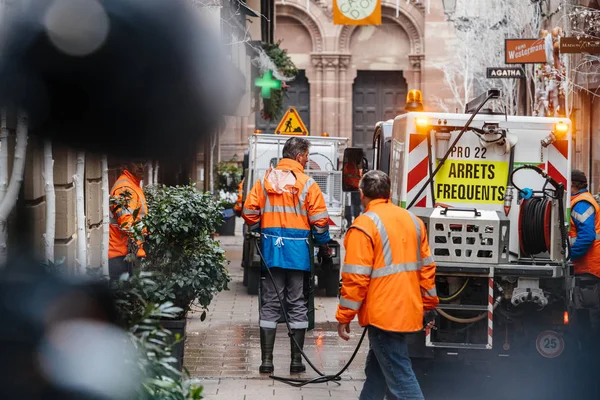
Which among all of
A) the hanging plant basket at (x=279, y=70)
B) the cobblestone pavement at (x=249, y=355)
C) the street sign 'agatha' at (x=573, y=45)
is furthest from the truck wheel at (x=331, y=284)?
the hanging plant basket at (x=279, y=70)

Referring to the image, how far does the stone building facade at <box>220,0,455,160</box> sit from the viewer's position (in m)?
40.0

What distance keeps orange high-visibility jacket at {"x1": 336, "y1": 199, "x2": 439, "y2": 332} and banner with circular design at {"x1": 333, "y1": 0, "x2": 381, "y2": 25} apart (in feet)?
51.2

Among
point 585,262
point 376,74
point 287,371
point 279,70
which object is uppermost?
point 376,74

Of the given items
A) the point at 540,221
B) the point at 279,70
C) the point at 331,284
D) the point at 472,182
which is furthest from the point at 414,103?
the point at 279,70

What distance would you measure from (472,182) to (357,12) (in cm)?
1331

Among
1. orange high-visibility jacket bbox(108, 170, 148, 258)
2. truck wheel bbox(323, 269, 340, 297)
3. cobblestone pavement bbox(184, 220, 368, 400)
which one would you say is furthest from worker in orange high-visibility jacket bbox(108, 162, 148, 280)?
truck wheel bbox(323, 269, 340, 297)

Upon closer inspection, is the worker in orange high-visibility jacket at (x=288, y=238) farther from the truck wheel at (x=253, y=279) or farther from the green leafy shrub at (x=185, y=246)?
the truck wheel at (x=253, y=279)

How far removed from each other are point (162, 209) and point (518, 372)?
3568mm

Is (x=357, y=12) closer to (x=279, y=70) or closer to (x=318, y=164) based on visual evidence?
(x=279, y=70)

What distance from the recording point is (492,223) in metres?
8.10

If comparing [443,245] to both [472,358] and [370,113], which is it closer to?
[472,358]

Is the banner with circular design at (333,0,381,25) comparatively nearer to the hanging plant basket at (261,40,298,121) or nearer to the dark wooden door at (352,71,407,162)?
the hanging plant basket at (261,40,298,121)

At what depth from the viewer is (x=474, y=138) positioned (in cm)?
904

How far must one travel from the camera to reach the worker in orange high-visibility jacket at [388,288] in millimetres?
5961
